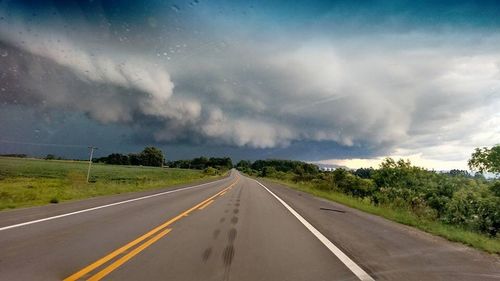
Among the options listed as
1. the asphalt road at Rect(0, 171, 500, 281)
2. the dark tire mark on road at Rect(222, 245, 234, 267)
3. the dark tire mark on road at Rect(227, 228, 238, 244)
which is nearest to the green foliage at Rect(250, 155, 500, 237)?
the asphalt road at Rect(0, 171, 500, 281)

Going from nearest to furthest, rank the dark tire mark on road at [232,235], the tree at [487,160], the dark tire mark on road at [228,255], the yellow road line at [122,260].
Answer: the yellow road line at [122,260] < the dark tire mark on road at [228,255] < the dark tire mark on road at [232,235] < the tree at [487,160]

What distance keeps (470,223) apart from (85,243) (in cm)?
1543

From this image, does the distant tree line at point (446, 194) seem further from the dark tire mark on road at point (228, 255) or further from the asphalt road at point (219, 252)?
the dark tire mark on road at point (228, 255)

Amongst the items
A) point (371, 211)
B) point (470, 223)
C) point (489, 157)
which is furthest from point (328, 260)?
point (489, 157)

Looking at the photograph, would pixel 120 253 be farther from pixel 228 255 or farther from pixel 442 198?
pixel 442 198

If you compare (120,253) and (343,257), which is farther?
(343,257)

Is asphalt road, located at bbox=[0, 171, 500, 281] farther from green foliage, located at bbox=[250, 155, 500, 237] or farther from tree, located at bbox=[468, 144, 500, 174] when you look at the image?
tree, located at bbox=[468, 144, 500, 174]

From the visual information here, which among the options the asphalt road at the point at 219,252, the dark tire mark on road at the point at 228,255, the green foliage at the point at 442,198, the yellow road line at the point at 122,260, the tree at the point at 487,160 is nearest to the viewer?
the yellow road line at the point at 122,260

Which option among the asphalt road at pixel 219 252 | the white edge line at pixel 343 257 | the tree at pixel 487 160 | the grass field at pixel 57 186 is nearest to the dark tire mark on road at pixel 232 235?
the asphalt road at pixel 219 252

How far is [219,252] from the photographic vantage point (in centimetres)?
672

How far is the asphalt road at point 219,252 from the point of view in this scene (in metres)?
5.24

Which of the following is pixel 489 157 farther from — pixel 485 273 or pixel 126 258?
pixel 126 258

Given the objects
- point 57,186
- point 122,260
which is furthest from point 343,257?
point 57,186

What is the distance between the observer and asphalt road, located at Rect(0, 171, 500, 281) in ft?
17.2
